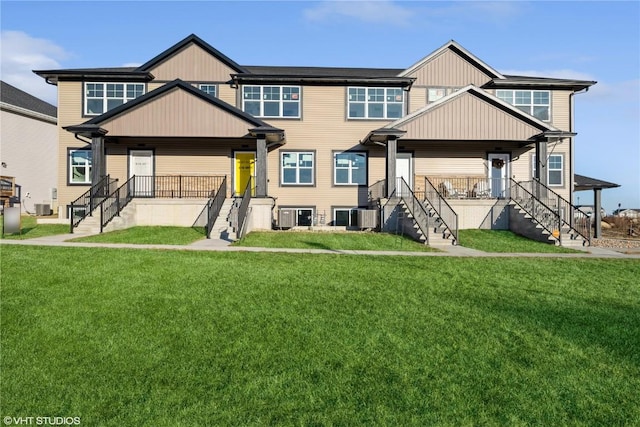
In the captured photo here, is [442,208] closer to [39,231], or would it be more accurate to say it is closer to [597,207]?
[597,207]

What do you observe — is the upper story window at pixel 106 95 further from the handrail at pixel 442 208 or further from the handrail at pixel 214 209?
the handrail at pixel 442 208

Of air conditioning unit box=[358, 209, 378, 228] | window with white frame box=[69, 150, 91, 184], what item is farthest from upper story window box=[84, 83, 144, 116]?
air conditioning unit box=[358, 209, 378, 228]

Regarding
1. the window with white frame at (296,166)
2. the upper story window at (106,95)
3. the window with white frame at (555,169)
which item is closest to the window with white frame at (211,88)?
the upper story window at (106,95)

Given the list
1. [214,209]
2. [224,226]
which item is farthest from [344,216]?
[214,209]

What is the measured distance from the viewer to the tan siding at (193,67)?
2077 centimetres

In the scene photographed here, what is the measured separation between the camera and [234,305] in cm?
650

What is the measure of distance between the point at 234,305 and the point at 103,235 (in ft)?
34.3

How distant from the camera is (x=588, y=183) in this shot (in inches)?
880

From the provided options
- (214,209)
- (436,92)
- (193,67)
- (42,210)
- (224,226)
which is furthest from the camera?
(42,210)

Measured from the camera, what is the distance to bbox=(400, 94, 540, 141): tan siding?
736 inches

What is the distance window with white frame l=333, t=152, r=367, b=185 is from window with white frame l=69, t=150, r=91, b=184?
12389mm

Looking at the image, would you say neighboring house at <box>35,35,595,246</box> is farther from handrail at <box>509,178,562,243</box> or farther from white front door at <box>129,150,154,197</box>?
handrail at <box>509,178,562,243</box>

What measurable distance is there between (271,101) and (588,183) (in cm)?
1779

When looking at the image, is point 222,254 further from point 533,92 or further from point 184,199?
point 533,92
